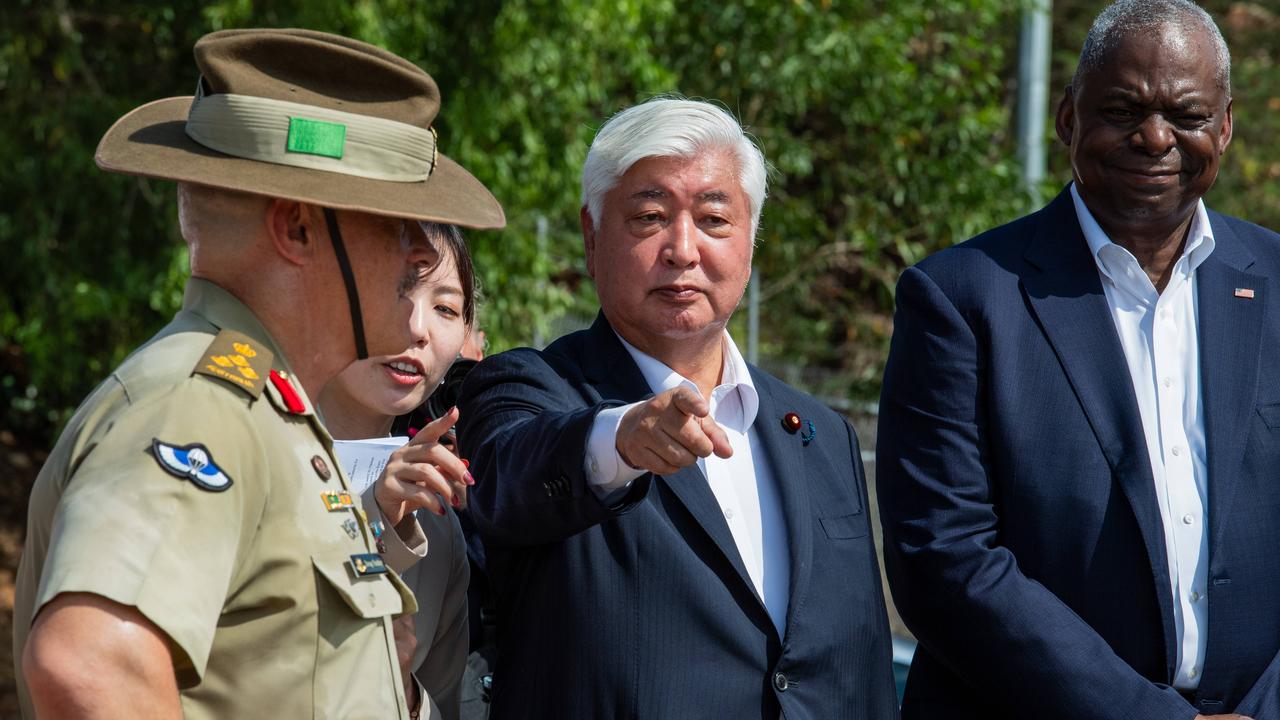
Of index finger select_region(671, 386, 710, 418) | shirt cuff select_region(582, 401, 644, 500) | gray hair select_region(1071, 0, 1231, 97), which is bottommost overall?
shirt cuff select_region(582, 401, 644, 500)

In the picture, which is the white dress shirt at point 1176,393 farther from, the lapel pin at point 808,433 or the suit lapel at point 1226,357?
the lapel pin at point 808,433

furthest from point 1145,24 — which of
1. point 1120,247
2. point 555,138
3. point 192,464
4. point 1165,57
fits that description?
point 555,138

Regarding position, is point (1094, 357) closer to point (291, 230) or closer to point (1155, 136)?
point (1155, 136)

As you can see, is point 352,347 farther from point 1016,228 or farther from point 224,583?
point 1016,228

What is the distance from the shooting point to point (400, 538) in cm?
265

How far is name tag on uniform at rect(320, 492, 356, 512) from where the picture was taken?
1.93 metres

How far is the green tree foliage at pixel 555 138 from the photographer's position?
7074 mm

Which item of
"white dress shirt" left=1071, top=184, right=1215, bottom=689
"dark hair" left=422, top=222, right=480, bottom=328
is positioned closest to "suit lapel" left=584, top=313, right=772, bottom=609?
"dark hair" left=422, top=222, right=480, bottom=328

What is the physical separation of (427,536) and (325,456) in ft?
3.00

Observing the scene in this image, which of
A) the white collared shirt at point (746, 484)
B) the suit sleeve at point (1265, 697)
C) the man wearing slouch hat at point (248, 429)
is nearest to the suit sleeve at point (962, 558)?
the suit sleeve at point (1265, 697)

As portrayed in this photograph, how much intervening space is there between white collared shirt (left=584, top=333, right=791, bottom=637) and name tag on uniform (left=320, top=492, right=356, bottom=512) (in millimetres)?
811

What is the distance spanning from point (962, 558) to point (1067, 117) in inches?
40.4

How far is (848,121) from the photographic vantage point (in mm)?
10141

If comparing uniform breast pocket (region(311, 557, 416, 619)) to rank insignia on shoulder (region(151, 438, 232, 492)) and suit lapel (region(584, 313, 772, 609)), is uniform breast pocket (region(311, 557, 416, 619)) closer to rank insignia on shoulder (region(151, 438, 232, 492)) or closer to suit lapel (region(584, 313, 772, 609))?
rank insignia on shoulder (region(151, 438, 232, 492))
